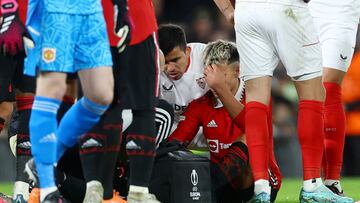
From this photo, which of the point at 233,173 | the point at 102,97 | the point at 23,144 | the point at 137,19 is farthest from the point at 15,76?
the point at 233,173

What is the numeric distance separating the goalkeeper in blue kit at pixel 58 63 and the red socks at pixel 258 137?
1.15 meters

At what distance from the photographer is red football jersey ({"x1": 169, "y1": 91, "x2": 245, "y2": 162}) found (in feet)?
21.6

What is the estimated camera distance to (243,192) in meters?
6.39

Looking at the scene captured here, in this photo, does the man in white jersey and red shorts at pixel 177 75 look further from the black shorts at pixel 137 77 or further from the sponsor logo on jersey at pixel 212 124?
the black shorts at pixel 137 77

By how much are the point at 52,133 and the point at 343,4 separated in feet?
8.31

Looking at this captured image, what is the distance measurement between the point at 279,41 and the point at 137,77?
1.01 metres

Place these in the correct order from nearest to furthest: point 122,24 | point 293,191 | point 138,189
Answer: point 122,24 → point 138,189 → point 293,191

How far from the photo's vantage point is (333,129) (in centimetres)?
675

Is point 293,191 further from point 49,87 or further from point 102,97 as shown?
point 49,87

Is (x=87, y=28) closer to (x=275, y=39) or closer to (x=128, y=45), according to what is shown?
(x=128, y=45)

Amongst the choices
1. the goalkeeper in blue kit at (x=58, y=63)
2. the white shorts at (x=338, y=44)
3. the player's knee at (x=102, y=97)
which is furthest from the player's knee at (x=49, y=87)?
the white shorts at (x=338, y=44)

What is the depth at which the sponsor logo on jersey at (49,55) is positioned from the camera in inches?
199

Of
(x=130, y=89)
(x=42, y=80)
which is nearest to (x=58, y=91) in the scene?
(x=42, y=80)

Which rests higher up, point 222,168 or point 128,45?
point 128,45
